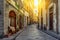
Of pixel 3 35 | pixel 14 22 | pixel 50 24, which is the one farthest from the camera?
pixel 50 24

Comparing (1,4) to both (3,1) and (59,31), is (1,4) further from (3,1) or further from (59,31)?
(59,31)

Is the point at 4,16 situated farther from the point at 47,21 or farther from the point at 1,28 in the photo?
the point at 47,21

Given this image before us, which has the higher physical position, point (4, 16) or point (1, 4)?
point (1, 4)

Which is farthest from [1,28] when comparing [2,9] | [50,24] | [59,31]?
[50,24]

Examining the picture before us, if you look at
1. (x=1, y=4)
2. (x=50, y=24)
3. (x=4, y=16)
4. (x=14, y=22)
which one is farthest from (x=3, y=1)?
(x=50, y=24)

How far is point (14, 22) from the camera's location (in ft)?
69.5

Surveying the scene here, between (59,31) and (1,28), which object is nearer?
(1,28)

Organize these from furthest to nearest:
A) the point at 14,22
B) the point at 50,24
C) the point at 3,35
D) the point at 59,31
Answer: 1. the point at 50,24
2. the point at 14,22
3. the point at 59,31
4. the point at 3,35

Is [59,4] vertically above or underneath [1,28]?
above

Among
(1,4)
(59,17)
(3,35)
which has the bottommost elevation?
(3,35)

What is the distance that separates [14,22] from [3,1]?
7716 mm

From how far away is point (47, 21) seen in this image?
25.2 meters

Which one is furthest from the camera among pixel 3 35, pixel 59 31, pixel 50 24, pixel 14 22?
pixel 50 24

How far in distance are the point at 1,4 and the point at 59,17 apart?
647 cm
